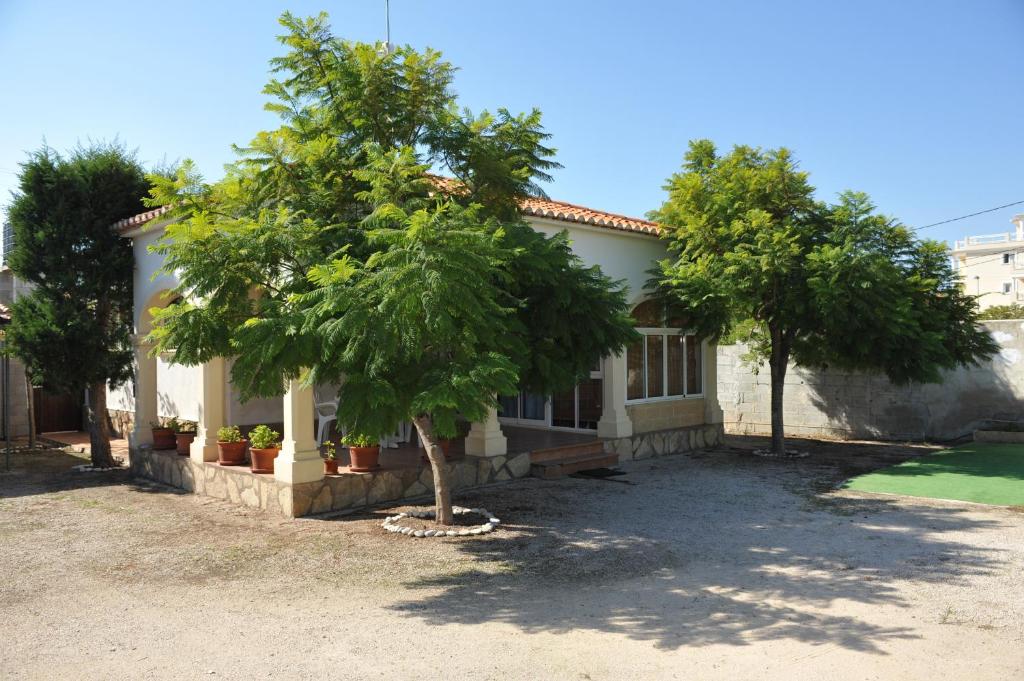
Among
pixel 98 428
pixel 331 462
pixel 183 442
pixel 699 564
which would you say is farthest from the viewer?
pixel 98 428

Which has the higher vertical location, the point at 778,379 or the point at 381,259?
the point at 381,259

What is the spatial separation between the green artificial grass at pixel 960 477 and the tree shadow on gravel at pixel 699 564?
3.71 ft

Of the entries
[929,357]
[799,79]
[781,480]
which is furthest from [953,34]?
[781,480]

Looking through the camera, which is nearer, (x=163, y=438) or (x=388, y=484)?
→ (x=388, y=484)

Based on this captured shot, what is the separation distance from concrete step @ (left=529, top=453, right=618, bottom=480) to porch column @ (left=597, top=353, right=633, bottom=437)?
0.62 metres

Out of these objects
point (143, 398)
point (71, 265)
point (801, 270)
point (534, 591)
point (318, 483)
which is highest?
point (71, 265)

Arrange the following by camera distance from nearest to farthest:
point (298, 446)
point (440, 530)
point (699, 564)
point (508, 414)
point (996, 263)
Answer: point (699, 564) → point (440, 530) → point (298, 446) → point (508, 414) → point (996, 263)

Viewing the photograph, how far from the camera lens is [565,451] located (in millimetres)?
12336

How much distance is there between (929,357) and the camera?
12531mm

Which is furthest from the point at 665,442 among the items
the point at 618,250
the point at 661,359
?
the point at 618,250

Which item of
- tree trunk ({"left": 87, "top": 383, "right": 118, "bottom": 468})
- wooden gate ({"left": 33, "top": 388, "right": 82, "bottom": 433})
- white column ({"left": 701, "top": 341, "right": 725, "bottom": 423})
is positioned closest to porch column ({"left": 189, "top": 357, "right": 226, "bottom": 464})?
tree trunk ({"left": 87, "top": 383, "right": 118, "bottom": 468})

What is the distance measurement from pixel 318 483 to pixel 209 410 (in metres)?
2.88

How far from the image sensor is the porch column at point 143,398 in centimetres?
1264

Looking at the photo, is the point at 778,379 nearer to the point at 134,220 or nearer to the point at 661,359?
the point at 661,359
